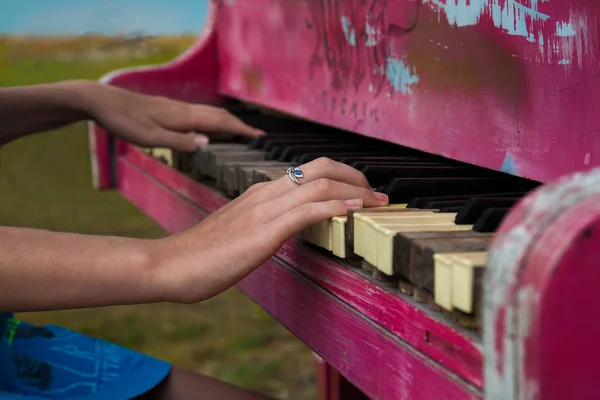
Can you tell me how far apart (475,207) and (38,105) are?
3.68 ft

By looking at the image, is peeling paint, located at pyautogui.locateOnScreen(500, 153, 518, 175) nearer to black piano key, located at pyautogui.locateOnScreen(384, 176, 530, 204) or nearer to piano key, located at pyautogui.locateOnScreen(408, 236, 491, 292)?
black piano key, located at pyautogui.locateOnScreen(384, 176, 530, 204)

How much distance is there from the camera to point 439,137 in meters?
1.19

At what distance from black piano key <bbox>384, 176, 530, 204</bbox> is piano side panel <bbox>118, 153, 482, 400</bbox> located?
0.52 feet

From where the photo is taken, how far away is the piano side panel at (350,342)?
752 millimetres

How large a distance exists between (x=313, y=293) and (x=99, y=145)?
1512 millimetres

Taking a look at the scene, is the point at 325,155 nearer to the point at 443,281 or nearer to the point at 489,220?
the point at 489,220

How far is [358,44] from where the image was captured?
1.42 meters

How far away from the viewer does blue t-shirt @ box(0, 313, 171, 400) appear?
1.23 meters

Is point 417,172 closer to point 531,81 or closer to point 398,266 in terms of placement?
point 531,81

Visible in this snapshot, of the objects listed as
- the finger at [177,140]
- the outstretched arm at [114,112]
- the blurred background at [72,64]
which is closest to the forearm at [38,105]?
the outstretched arm at [114,112]

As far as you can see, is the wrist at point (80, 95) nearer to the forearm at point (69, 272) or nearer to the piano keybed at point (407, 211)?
the piano keybed at point (407, 211)

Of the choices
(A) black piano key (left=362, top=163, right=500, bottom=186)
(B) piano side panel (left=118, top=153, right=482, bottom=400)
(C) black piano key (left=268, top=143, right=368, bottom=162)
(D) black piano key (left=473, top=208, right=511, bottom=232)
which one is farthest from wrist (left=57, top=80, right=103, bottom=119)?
(D) black piano key (left=473, top=208, right=511, bottom=232)

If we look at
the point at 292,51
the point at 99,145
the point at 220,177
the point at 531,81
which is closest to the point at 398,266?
the point at 531,81

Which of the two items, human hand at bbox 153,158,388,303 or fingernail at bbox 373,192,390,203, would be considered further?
fingernail at bbox 373,192,390,203
